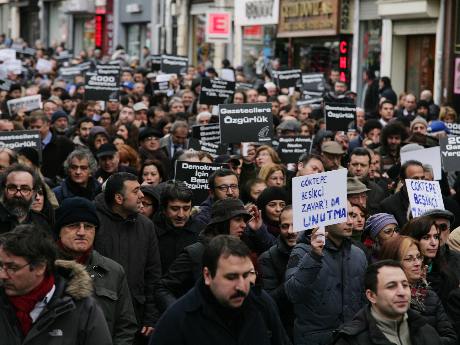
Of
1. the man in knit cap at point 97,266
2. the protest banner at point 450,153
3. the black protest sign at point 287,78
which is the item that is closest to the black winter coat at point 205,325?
the man in knit cap at point 97,266

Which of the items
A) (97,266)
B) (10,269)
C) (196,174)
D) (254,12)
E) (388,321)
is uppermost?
(254,12)

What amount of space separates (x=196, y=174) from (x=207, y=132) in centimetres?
341

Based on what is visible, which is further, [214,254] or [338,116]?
[338,116]

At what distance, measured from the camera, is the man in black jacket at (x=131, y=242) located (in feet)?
26.5

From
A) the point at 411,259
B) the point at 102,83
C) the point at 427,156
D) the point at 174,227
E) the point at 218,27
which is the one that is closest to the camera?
the point at 411,259

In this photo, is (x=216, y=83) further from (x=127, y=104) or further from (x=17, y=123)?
(x=17, y=123)

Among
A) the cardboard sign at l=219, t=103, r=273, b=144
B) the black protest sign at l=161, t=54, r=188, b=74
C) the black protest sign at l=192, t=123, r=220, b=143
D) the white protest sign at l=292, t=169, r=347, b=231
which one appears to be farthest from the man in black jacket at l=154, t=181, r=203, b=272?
the black protest sign at l=161, t=54, r=188, b=74

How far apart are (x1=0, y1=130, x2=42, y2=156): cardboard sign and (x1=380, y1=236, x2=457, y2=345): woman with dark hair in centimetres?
622

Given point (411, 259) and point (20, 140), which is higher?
point (20, 140)

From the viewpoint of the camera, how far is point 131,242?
8.09m

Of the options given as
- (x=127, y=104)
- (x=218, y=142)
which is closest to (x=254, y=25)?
(x=127, y=104)

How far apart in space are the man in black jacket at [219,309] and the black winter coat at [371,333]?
623 millimetres


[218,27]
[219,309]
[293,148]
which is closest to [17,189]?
[219,309]

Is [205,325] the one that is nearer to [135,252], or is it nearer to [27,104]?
[135,252]
